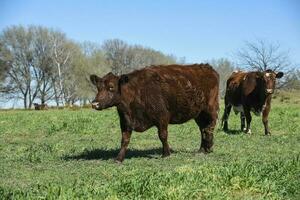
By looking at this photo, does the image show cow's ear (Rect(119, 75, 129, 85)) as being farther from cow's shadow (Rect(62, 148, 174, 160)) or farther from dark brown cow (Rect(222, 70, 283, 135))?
dark brown cow (Rect(222, 70, 283, 135))

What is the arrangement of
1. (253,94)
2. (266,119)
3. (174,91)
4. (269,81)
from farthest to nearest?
(253,94), (266,119), (269,81), (174,91)

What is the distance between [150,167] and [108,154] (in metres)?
2.62

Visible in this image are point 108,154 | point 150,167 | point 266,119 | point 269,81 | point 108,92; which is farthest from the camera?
point 266,119

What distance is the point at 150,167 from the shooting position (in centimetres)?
1075

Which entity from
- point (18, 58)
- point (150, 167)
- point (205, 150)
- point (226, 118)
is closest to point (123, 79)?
point (150, 167)

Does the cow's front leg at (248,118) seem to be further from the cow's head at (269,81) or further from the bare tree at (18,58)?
the bare tree at (18,58)

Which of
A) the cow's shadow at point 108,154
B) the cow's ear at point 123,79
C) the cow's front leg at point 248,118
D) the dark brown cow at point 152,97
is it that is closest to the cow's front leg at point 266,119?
the cow's front leg at point 248,118

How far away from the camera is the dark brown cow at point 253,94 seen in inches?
725

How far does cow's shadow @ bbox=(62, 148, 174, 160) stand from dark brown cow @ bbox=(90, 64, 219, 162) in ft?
2.38

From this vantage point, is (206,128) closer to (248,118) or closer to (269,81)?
(269,81)

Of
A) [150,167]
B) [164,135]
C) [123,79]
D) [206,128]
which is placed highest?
[123,79]

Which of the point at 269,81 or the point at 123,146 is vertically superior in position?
the point at 269,81

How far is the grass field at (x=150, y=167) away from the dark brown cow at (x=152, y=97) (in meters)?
0.82

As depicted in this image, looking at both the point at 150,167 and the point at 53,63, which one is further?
the point at 53,63
